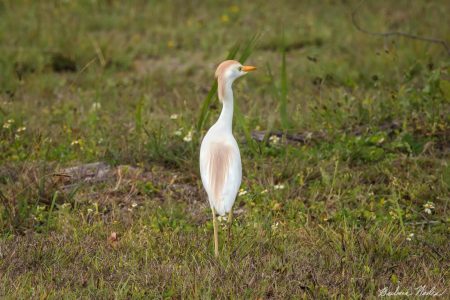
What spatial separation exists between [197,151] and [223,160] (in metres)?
1.78

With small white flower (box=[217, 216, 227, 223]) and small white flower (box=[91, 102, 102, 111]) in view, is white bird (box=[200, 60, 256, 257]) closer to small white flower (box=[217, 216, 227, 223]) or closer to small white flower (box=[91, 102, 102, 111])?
small white flower (box=[217, 216, 227, 223])

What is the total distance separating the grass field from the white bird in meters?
0.32

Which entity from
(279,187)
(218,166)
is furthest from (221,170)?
(279,187)

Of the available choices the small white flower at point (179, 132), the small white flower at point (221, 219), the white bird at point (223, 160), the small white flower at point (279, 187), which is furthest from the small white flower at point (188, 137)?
the white bird at point (223, 160)

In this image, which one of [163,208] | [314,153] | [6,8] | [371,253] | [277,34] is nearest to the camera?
[371,253]

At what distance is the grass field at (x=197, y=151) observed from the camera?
4043 mm

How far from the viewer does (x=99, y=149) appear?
6.00m

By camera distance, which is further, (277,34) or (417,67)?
(277,34)

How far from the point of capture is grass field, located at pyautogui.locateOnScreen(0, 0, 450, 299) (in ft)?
13.3

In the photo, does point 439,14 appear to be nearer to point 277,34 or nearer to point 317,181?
point 277,34

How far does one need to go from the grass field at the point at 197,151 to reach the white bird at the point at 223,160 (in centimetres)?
32

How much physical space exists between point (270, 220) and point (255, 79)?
130 inches

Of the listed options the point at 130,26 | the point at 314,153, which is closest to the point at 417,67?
the point at 314,153

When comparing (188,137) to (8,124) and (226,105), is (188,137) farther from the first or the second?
(226,105)
